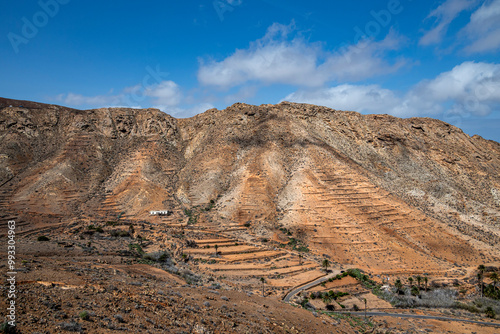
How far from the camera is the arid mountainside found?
48.8 m

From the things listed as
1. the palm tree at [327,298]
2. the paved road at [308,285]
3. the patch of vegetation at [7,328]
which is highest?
the patch of vegetation at [7,328]

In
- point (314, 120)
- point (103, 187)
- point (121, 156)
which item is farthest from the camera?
point (314, 120)

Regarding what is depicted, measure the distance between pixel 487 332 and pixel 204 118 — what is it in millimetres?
67154

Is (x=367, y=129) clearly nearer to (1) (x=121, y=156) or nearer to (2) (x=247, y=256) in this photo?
(2) (x=247, y=256)

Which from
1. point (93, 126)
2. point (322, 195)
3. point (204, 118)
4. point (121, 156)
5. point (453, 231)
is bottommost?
point (453, 231)

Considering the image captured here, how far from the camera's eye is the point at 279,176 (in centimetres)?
6003

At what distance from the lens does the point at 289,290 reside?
33.0 meters

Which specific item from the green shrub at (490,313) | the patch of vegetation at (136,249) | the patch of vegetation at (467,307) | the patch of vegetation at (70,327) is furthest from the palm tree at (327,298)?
the patch of vegetation at (70,327)

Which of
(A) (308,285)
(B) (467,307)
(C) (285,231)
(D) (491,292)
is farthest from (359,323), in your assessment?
(D) (491,292)

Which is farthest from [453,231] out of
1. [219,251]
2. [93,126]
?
[93,126]

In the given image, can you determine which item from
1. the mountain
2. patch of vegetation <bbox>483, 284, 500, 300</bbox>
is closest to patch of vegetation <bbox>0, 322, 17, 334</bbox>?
the mountain

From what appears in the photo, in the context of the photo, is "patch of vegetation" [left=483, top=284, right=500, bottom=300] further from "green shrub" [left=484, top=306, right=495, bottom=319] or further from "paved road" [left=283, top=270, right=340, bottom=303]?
"paved road" [left=283, top=270, right=340, bottom=303]

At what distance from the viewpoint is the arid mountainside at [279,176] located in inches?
1919

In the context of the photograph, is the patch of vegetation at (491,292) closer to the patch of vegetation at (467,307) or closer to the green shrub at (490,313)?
the patch of vegetation at (467,307)
